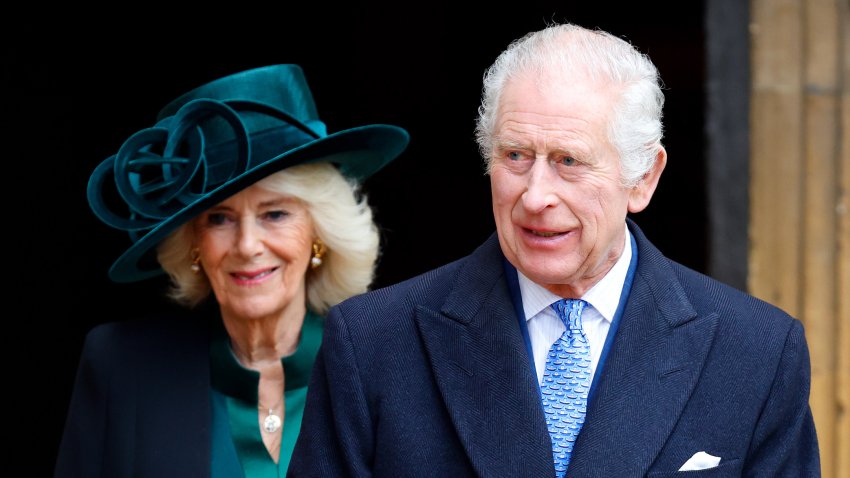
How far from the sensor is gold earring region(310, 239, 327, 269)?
3520mm

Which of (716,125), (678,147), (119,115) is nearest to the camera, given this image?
(716,125)

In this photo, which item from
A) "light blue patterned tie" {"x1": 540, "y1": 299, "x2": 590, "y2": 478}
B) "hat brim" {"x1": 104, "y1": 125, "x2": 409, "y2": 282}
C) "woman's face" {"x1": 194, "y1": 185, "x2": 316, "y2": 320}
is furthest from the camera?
"woman's face" {"x1": 194, "y1": 185, "x2": 316, "y2": 320}

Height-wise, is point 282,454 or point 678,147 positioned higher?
point 678,147

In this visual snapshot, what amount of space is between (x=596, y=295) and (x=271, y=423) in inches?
49.1

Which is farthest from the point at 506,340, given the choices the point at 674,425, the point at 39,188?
the point at 39,188

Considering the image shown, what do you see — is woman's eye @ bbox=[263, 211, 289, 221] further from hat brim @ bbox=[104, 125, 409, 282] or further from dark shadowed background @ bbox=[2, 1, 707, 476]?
dark shadowed background @ bbox=[2, 1, 707, 476]

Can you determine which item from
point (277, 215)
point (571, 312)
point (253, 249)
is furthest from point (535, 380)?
point (277, 215)

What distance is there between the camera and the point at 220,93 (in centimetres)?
342

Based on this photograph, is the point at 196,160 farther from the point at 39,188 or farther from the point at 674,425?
the point at 39,188

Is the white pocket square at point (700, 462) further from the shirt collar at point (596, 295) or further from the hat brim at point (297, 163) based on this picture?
the hat brim at point (297, 163)

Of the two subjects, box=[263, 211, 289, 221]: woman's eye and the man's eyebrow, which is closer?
the man's eyebrow

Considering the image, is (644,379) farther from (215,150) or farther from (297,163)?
(215,150)

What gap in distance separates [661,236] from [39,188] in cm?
269

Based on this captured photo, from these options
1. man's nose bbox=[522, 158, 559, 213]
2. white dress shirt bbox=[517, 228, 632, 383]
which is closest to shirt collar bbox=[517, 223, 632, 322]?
white dress shirt bbox=[517, 228, 632, 383]
